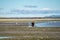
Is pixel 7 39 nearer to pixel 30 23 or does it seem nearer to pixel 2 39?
pixel 2 39

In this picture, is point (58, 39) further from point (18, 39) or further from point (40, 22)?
point (40, 22)

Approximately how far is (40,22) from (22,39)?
451 inches

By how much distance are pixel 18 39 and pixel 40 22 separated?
1160cm

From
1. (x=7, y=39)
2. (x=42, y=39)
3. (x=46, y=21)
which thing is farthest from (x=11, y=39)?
(x=46, y=21)

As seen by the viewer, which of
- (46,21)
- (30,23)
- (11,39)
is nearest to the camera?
(11,39)

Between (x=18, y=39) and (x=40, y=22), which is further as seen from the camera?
(x=40, y=22)

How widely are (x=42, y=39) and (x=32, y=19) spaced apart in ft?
25.8

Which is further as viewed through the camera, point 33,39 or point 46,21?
point 46,21

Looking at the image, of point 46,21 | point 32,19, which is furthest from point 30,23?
point 46,21

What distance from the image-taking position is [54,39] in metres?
10.2

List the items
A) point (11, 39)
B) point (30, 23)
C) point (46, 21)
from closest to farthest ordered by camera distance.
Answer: point (11, 39) → point (30, 23) → point (46, 21)

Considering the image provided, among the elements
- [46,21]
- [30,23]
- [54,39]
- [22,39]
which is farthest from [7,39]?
[46,21]

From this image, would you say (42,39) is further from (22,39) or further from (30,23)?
(30,23)

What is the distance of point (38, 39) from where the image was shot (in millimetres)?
10062
